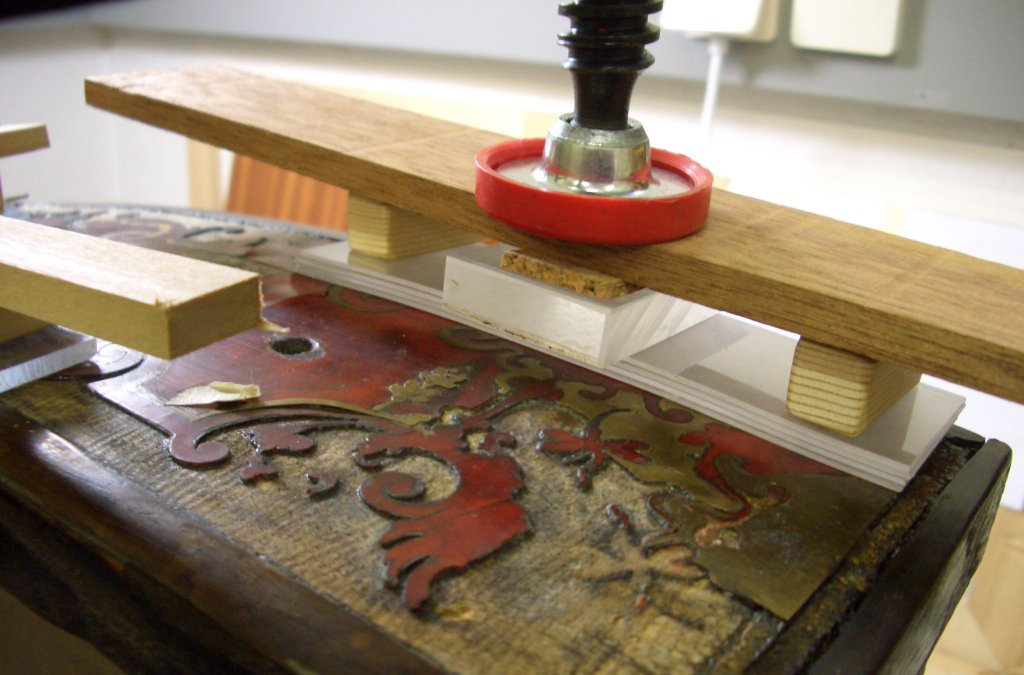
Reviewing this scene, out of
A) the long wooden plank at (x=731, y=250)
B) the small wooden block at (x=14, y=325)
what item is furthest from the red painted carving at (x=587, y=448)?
the small wooden block at (x=14, y=325)

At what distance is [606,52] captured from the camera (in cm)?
61

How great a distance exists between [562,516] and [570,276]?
0.19m

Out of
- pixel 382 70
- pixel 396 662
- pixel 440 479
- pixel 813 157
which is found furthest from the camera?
pixel 382 70

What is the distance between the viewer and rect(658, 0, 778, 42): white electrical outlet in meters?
1.11

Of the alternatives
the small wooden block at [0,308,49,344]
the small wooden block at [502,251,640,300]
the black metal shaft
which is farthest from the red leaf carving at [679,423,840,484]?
the small wooden block at [0,308,49,344]

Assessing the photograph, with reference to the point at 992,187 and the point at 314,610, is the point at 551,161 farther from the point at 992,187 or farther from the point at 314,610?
the point at 992,187

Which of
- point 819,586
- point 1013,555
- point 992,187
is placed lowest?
point 1013,555

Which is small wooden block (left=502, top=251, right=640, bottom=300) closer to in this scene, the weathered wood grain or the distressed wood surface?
the weathered wood grain

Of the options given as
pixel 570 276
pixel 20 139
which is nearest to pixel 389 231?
pixel 570 276

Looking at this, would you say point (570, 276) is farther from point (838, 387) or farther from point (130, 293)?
point (130, 293)

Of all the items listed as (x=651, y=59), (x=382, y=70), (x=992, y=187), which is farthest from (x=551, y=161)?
(x=382, y=70)

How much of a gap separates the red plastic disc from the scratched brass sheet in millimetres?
137

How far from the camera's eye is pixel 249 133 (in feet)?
2.68

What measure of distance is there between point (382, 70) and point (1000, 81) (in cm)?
96
